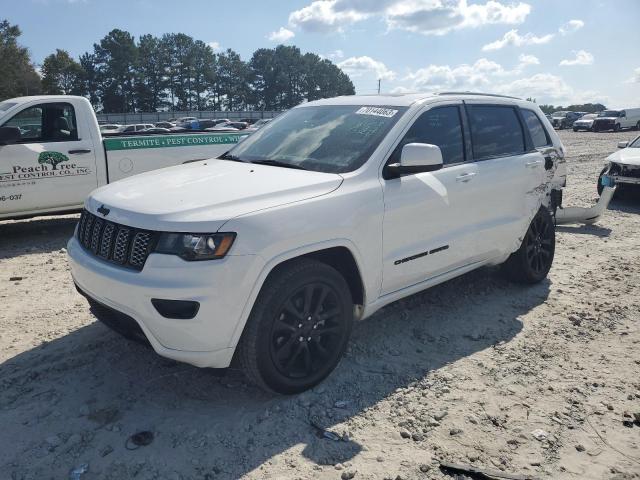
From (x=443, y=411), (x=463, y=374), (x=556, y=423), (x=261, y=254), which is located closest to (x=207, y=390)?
(x=261, y=254)

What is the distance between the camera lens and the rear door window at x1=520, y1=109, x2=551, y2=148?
513 cm

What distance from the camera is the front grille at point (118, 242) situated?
2914 mm

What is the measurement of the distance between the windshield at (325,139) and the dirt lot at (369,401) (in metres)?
1.44

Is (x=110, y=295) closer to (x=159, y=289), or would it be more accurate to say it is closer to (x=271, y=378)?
(x=159, y=289)

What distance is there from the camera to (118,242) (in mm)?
3057

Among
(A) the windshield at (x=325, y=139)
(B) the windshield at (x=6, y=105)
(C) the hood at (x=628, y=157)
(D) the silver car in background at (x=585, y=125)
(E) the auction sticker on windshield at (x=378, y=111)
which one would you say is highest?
(D) the silver car in background at (x=585, y=125)

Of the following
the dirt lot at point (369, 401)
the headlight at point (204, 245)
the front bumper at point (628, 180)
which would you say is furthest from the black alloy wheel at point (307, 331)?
the front bumper at point (628, 180)

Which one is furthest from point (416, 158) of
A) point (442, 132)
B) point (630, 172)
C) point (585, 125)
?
point (585, 125)

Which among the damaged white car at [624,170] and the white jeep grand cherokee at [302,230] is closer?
the white jeep grand cherokee at [302,230]

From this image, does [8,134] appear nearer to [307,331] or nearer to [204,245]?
[204,245]

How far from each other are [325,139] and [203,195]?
1169mm

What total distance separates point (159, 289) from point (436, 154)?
1.97 metres

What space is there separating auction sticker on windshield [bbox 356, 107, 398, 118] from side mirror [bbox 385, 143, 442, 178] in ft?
1.63

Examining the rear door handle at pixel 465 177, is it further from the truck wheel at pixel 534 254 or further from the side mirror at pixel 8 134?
the side mirror at pixel 8 134
